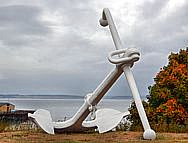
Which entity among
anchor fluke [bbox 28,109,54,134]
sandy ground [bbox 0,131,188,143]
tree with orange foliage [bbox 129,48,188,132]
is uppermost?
tree with orange foliage [bbox 129,48,188,132]

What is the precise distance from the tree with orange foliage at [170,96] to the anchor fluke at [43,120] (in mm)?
4210

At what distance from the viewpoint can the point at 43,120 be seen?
13.3 metres

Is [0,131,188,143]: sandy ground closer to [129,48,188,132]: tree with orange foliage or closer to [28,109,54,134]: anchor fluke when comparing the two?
[28,109,54,134]: anchor fluke

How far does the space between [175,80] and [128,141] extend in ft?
21.6

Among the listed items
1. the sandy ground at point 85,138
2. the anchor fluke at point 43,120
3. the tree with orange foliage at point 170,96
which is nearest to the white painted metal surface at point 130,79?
the sandy ground at point 85,138

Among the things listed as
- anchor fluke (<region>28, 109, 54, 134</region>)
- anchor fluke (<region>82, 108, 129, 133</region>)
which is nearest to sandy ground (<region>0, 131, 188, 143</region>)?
anchor fluke (<region>28, 109, 54, 134</region>)

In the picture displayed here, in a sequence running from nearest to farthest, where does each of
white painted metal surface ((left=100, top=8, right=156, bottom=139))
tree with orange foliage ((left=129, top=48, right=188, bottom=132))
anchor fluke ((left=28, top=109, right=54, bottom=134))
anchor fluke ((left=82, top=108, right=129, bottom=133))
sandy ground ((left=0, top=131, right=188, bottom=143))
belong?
white painted metal surface ((left=100, top=8, right=156, bottom=139)), sandy ground ((left=0, top=131, right=188, bottom=143)), anchor fluke ((left=82, top=108, right=129, bottom=133)), anchor fluke ((left=28, top=109, right=54, bottom=134)), tree with orange foliage ((left=129, top=48, right=188, bottom=132))

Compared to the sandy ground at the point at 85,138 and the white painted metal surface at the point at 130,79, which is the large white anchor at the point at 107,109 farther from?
the sandy ground at the point at 85,138

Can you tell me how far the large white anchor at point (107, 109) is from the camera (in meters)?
12.3

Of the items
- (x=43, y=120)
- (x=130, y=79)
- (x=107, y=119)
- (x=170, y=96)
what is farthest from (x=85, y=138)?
(x=170, y=96)

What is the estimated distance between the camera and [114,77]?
1276 centimetres

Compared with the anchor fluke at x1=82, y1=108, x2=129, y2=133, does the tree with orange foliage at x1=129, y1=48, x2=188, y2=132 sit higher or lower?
higher

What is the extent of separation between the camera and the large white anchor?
12.3 metres

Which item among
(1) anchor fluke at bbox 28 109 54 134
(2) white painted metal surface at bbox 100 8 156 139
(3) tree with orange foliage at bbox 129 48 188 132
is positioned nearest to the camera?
(2) white painted metal surface at bbox 100 8 156 139
